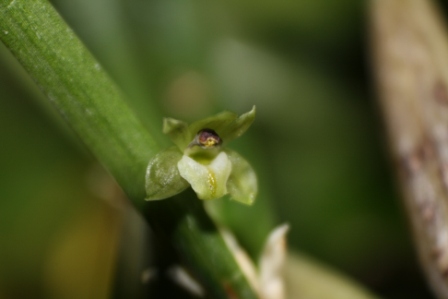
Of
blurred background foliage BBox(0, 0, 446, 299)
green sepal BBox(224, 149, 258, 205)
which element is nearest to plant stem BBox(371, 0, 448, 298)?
blurred background foliage BBox(0, 0, 446, 299)

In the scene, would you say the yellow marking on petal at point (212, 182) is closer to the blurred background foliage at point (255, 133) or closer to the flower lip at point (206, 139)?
the flower lip at point (206, 139)

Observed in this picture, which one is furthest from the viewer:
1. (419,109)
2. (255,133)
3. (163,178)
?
(255,133)

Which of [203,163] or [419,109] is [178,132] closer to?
[203,163]

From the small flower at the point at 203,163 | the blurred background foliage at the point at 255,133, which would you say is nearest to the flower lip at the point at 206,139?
the small flower at the point at 203,163

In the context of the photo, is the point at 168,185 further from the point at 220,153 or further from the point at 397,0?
the point at 397,0

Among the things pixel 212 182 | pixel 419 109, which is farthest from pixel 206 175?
pixel 419 109

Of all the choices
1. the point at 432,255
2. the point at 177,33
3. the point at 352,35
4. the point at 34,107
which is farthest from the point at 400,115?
the point at 34,107
